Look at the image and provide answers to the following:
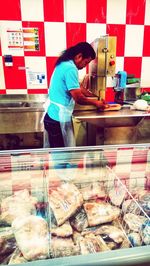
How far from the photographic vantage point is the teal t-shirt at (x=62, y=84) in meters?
1.75

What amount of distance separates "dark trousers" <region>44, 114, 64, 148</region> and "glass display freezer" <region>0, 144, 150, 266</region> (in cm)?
90

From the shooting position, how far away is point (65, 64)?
178 cm

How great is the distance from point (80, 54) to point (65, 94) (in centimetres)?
38

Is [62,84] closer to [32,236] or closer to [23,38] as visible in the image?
[23,38]

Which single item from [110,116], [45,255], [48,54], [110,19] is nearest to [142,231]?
[45,255]

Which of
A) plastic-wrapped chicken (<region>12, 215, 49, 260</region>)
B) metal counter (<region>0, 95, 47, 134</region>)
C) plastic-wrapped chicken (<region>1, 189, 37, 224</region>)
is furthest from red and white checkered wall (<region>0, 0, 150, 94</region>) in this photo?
plastic-wrapped chicken (<region>12, 215, 49, 260</region>)

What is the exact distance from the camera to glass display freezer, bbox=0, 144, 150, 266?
0.61 m

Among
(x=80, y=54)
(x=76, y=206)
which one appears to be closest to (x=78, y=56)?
(x=80, y=54)

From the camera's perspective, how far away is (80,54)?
1844 millimetres

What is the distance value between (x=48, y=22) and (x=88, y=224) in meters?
2.64

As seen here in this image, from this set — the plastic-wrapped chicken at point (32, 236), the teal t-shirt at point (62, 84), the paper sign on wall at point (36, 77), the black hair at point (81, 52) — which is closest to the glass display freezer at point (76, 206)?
the plastic-wrapped chicken at point (32, 236)

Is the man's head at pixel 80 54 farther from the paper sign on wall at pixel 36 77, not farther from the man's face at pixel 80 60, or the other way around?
the paper sign on wall at pixel 36 77

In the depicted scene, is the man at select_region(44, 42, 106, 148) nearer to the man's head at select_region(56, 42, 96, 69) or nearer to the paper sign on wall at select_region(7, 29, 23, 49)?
the man's head at select_region(56, 42, 96, 69)

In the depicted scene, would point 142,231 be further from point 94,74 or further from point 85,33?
point 85,33
